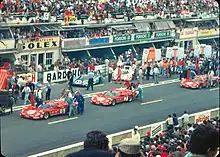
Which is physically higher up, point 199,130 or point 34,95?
point 199,130

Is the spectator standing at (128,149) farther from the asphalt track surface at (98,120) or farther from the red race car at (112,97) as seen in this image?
the red race car at (112,97)

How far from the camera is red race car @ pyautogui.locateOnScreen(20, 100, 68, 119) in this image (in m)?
19.1

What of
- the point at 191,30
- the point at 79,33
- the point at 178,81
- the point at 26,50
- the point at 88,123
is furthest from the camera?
the point at 191,30

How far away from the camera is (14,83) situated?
22250 millimetres

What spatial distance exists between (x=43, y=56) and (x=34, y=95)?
7.82 meters

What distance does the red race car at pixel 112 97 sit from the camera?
73.0 ft

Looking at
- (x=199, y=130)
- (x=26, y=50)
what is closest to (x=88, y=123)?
(x=26, y=50)

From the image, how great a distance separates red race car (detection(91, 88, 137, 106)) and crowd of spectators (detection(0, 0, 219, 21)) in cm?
774

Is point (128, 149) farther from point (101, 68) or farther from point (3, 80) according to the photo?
point (101, 68)

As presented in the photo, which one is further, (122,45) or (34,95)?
(122,45)

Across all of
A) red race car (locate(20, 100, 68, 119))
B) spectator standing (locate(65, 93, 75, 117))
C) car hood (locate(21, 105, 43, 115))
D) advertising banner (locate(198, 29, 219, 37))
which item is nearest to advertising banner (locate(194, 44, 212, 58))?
advertising banner (locate(198, 29, 219, 37))

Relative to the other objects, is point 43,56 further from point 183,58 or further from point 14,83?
point 183,58

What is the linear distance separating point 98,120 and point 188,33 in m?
21.6

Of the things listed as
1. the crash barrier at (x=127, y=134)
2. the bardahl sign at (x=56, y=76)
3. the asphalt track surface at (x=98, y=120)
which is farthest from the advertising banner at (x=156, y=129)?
the bardahl sign at (x=56, y=76)
